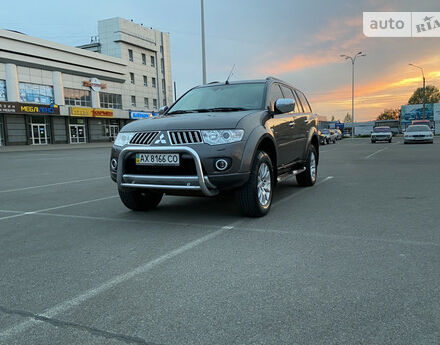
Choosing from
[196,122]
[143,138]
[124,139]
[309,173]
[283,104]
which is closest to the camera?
[196,122]

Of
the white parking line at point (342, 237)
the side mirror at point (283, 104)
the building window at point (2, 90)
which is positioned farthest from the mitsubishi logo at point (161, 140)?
the building window at point (2, 90)

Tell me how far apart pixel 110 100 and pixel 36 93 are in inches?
471

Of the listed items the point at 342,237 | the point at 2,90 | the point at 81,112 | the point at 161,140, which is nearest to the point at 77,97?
the point at 81,112

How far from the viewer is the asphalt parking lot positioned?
229 cm

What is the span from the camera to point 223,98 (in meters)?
6.04

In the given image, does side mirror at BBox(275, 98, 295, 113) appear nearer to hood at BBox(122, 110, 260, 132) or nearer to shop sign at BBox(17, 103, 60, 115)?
hood at BBox(122, 110, 260, 132)

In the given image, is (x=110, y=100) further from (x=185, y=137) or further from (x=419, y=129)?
(x=185, y=137)

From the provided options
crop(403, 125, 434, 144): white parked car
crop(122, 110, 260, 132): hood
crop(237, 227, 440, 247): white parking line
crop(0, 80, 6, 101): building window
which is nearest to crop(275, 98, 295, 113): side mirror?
crop(122, 110, 260, 132): hood

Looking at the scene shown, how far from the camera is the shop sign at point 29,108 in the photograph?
37541 mm

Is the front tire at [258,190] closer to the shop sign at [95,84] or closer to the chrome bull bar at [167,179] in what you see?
the chrome bull bar at [167,179]

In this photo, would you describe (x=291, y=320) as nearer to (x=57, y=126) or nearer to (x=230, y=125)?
(x=230, y=125)

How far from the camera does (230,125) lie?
15.4 ft

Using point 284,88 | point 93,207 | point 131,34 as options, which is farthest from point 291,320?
point 131,34

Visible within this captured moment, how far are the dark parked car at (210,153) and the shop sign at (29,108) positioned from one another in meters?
37.3
